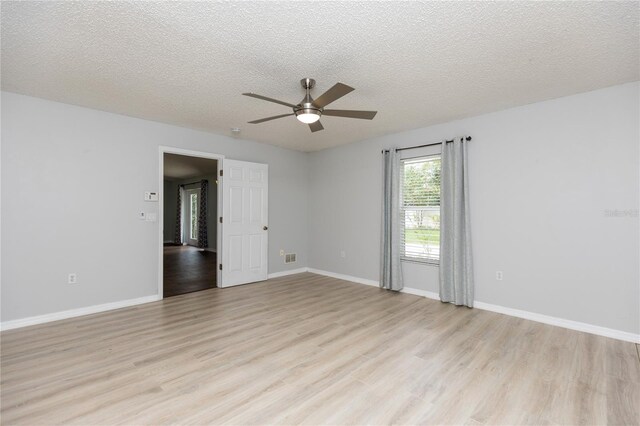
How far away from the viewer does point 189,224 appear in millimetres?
11422

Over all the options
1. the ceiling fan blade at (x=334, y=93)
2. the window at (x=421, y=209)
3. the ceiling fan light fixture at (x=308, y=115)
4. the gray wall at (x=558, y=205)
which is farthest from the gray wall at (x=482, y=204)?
the ceiling fan blade at (x=334, y=93)

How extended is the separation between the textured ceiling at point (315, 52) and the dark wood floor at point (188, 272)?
2.93 metres

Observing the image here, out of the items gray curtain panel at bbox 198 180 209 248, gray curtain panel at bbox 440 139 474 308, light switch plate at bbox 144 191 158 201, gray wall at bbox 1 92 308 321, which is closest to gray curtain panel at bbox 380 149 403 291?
gray curtain panel at bbox 440 139 474 308

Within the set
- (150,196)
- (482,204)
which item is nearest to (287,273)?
(150,196)

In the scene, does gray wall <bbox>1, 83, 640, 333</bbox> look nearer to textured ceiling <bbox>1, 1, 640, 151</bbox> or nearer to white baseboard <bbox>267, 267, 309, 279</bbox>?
textured ceiling <bbox>1, 1, 640, 151</bbox>

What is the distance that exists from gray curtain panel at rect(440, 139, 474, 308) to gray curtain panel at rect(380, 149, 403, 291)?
28.6 inches

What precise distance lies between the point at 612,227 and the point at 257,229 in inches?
193

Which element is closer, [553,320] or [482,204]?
[553,320]

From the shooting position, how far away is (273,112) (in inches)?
154

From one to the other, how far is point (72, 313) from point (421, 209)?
4.95 m

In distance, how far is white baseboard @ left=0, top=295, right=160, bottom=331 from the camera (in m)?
3.28

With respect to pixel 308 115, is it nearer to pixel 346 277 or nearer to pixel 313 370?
pixel 313 370

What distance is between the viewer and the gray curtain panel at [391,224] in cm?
482

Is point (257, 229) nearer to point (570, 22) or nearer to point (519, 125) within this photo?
point (519, 125)
